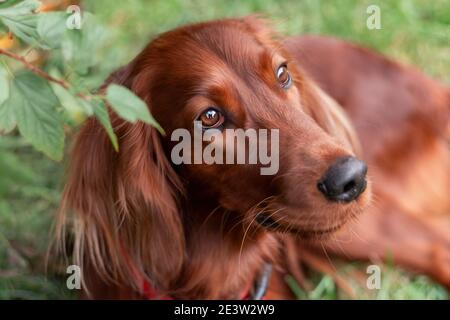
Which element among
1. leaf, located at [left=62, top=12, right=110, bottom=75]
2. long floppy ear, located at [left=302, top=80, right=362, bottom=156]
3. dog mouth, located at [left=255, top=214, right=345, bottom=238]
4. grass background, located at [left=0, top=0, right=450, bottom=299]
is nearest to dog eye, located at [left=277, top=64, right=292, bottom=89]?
long floppy ear, located at [left=302, top=80, right=362, bottom=156]

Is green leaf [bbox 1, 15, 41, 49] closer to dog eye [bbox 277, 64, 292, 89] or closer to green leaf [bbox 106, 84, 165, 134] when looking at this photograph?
green leaf [bbox 106, 84, 165, 134]

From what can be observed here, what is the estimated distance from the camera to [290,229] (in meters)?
2.06

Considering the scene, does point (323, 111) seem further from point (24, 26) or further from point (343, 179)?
point (24, 26)

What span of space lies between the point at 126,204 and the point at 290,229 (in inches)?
20.8

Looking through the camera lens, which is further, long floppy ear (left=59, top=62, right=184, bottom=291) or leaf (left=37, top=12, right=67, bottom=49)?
long floppy ear (left=59, top=62, right=184, bottom=291)

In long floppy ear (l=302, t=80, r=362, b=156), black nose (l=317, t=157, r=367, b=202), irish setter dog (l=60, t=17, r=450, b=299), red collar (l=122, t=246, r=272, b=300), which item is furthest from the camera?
long floppy ear (l=302, t=80, r=362, b=156)

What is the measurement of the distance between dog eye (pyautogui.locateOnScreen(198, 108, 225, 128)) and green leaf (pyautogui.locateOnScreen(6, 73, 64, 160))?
0.58 m

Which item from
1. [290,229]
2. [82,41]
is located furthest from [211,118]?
[82,41]

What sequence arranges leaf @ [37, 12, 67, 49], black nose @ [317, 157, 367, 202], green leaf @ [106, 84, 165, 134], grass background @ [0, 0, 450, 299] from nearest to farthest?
1. green leaf @ [106, 84, 165, 134]
2. leaf @ [37, 12, 67, 49]
3. black nose @ [317, 157, 367, 202]
4. grass background @ [0, 0, 450, 299]

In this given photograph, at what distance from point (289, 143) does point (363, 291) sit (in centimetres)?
119

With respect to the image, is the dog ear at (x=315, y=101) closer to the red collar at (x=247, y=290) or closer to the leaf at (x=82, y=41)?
the red collar at (x=247, y=290)

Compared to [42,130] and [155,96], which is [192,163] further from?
[42,130]

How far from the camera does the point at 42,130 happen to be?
1.49m

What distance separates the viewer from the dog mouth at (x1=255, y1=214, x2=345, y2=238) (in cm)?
202
